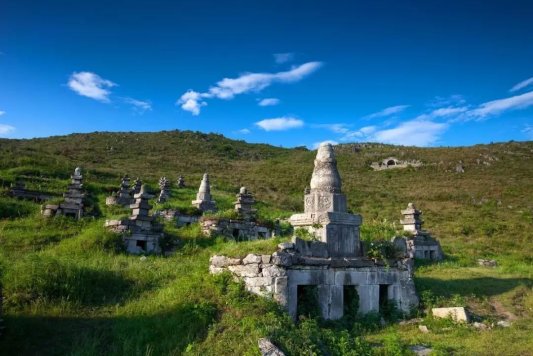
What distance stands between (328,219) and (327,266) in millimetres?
1217

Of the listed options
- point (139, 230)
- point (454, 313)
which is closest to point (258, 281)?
point (454, 313)

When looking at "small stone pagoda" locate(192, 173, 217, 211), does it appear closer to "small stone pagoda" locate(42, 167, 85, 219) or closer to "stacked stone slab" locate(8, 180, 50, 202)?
"small stone pagoda" locate(42, 167, 85, 219)

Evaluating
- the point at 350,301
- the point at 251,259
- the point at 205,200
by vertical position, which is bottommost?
the point at 350,301

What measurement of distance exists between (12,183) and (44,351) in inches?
1020

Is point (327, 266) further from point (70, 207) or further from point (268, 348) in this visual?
point (70, 207)

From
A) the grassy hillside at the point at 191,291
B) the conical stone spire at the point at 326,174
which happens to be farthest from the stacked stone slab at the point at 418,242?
the conical stone spire at the point at 326,174

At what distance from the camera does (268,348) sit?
7.66 m

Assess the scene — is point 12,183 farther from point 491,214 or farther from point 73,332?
point 491,214

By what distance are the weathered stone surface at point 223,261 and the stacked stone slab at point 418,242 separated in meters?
13.0

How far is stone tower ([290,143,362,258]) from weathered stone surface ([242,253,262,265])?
122cm

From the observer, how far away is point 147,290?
36.9 ft

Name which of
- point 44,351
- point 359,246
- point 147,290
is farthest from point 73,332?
point 359,246

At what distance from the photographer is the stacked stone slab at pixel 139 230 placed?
61.3ft

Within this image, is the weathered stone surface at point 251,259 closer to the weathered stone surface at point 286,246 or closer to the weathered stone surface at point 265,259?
the weathered stone surface at point 265,259
